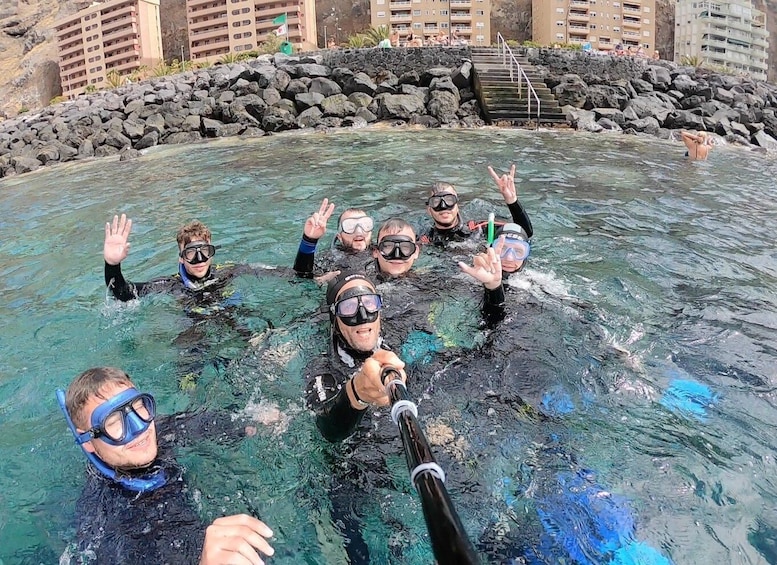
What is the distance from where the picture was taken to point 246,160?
15.1m

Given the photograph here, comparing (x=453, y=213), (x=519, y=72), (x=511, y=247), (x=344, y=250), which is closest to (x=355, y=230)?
(x=344, y=250)

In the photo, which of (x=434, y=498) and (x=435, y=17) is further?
(x=435, y=17)

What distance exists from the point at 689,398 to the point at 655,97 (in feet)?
76.7

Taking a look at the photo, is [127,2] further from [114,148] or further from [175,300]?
[175,300]

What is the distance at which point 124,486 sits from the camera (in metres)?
2.58

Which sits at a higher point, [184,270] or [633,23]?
[633,23]

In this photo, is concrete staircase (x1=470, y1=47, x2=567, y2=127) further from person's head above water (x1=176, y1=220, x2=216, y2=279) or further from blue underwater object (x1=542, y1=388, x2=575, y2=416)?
blue underwater object (x1=542, y1=388, x2=575, y2=416)

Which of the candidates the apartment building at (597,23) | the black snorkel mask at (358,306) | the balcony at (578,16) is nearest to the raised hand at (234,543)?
the black snorkel mask at (358,306)

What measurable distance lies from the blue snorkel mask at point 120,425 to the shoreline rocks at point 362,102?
58.0 ft

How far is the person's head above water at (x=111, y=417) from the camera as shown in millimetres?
2441

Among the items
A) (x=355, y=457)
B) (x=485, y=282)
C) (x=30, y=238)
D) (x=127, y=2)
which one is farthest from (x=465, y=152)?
(x=127, y=2)

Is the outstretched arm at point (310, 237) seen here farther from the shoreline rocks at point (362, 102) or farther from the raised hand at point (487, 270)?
the shoreline rocks at point (362, 102)

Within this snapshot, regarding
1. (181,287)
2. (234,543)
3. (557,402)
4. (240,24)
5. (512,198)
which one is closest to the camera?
(234,543)

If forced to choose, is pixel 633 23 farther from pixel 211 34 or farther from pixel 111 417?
pixel 111 417
